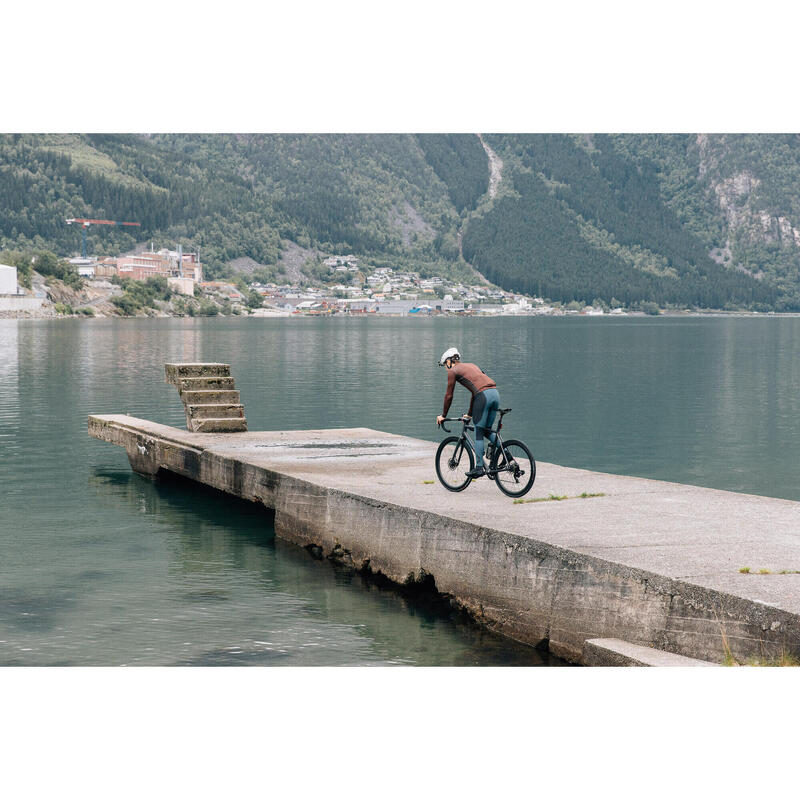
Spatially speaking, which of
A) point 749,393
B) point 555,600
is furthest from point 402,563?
point 749,393

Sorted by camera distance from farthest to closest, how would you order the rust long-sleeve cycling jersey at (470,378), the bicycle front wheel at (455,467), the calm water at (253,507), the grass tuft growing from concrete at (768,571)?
the bicycle front wheel at (455,467) < the rust long-sleeve cycling jersey at (470,378) < the calm water at (253,507) < the grass tuft growing from concrete at (768,571)

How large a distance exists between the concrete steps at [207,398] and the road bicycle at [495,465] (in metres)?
10.5

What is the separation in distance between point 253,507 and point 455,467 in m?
8.31

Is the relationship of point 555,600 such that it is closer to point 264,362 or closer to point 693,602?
point 693,602

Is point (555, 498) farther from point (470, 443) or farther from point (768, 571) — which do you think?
point (768, 571)

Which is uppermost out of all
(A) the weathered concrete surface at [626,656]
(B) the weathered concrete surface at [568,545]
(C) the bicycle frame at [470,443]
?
(C) the bicycle frame at [470,443]

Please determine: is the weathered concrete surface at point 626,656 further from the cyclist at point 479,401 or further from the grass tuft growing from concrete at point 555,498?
the cyclist at point 479,401

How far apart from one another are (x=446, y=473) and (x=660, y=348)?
109 m

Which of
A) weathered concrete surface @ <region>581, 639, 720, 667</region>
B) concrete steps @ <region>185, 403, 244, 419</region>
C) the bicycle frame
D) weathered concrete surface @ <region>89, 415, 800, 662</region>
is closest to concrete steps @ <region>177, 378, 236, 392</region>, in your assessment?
concrete steps @ <region>185, 403, 244, 419</region>

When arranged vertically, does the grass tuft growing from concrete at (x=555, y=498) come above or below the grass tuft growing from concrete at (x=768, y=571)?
below

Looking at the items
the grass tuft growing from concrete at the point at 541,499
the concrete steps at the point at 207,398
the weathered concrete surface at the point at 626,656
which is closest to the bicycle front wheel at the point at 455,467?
the grass tuft growing from concrete at the point at 541,499

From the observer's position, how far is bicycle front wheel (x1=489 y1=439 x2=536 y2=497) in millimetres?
17969

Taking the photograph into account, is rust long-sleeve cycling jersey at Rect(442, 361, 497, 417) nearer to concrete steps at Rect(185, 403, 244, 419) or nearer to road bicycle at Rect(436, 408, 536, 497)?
road bicycle at Rect(436, 408, 536, 497)

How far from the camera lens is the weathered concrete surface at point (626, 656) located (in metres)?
11.6
